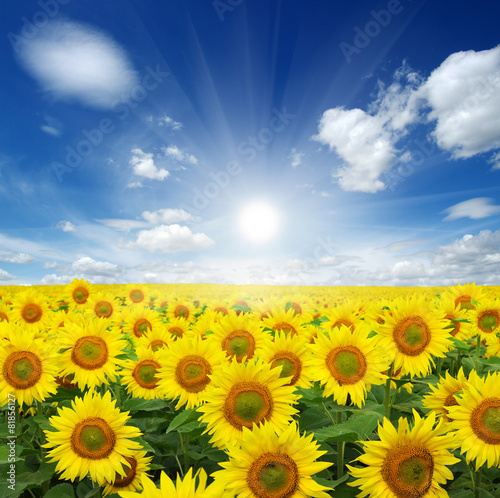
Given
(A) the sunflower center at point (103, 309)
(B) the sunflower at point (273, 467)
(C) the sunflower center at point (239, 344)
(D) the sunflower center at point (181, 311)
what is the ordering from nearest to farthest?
(B) the sunflower at point (273, 467) → (C) the sunflower center at point (239, 344) → (D) the sunflower center at point (181, 311) → (A) the sunflower center at point (103, 309)

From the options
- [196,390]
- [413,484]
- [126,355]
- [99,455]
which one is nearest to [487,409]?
[413,484]

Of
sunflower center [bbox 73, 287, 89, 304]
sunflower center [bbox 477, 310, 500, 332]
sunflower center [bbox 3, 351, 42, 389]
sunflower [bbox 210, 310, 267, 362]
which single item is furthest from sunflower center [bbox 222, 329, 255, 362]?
sunflower center [bbox 73, 287, 89, 304]

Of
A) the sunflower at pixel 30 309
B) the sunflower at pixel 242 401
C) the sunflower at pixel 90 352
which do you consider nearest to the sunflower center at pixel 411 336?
the sunflower at pixel 242 401

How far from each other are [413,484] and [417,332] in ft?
6.24

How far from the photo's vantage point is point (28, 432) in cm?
463

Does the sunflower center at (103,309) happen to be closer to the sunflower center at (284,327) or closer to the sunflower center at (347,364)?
the sunflower center at (284,327)

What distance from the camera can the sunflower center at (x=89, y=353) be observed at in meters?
4.22

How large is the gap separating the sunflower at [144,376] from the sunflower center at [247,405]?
174 centimetres

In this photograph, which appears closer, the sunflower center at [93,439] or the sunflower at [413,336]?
the sunflower center at [93,439]

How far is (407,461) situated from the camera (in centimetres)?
233

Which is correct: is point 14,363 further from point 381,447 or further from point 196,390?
point 381,447

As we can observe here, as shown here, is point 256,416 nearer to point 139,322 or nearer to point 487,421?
point 487,421

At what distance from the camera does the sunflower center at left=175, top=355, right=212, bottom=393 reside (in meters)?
3.55

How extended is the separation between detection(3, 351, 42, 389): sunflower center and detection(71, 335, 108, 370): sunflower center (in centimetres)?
38
